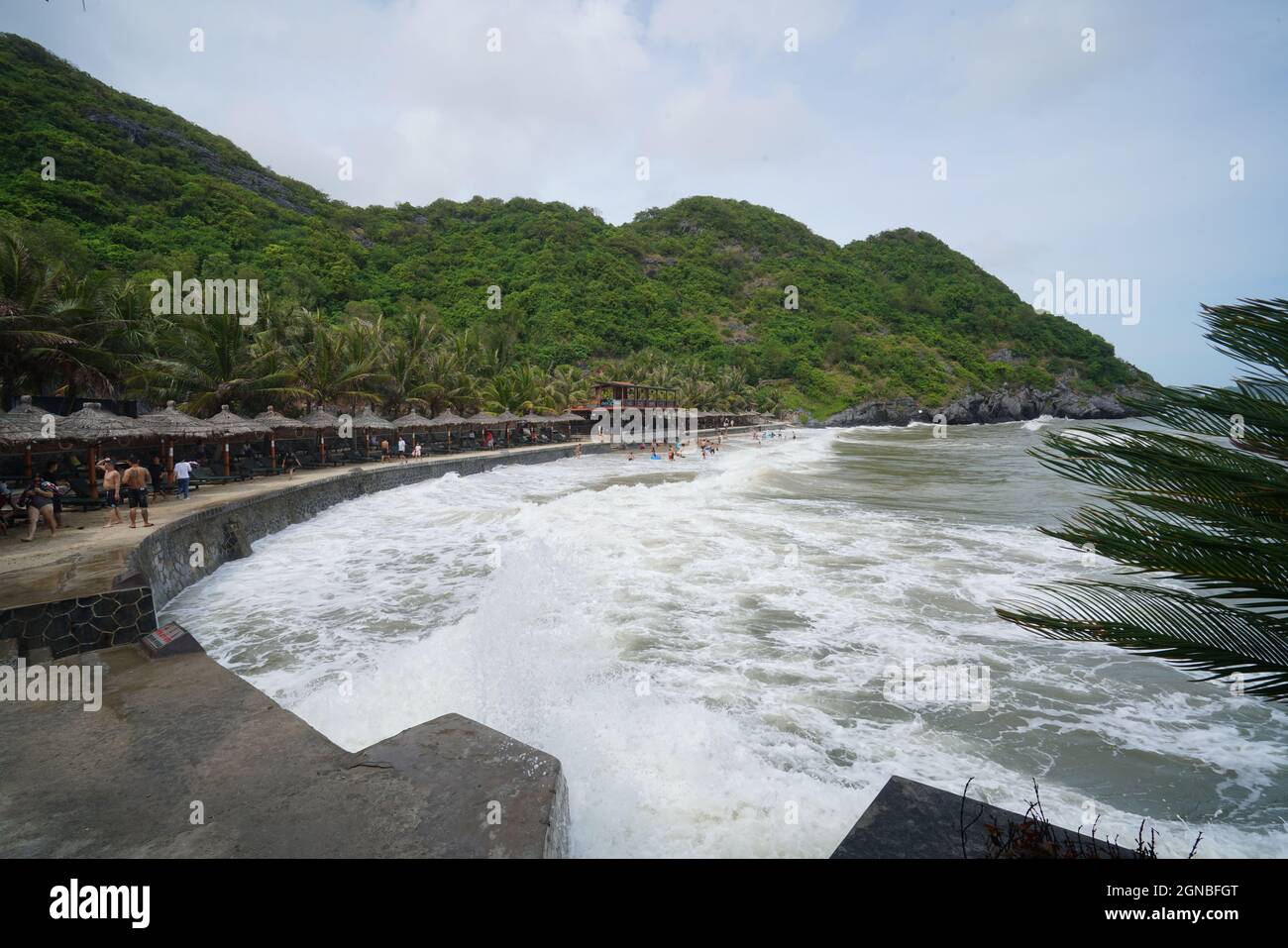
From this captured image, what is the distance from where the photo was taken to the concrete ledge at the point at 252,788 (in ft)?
9.93

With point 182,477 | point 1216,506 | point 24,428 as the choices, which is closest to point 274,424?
point 182,477

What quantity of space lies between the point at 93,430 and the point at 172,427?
7.84 feet

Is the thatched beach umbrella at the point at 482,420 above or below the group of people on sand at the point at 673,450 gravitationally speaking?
above

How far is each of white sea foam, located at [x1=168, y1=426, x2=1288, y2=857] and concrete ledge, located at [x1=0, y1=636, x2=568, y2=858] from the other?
1.00 m

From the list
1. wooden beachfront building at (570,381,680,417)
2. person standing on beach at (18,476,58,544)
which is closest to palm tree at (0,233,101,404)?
person standing on beach at (18,476,58,544)

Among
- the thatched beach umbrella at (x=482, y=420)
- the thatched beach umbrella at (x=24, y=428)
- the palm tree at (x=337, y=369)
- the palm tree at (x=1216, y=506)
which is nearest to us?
the palm tree at (x=1216, y=506)

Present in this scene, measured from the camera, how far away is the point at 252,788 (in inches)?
138

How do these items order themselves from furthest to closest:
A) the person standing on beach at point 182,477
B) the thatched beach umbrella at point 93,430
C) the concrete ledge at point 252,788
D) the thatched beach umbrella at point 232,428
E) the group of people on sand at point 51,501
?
the thatched beach umbrella at point 232,428, the person standing on beach at point 182,477, the thatched beach umbrella at point 93,430, the group of people on sand at point 51,501, the concrete ledge at point 252,788

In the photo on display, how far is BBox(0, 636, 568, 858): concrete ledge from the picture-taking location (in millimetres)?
3025

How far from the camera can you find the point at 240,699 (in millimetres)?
4688

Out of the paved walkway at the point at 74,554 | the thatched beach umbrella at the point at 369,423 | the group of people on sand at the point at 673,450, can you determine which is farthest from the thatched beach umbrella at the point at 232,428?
the group of people on sand at the point at 673,450

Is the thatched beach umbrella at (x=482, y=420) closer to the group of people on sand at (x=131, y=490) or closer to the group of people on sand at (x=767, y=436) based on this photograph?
the group of people on sand at (x=131, y=490)

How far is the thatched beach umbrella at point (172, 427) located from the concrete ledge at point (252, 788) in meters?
11.7
